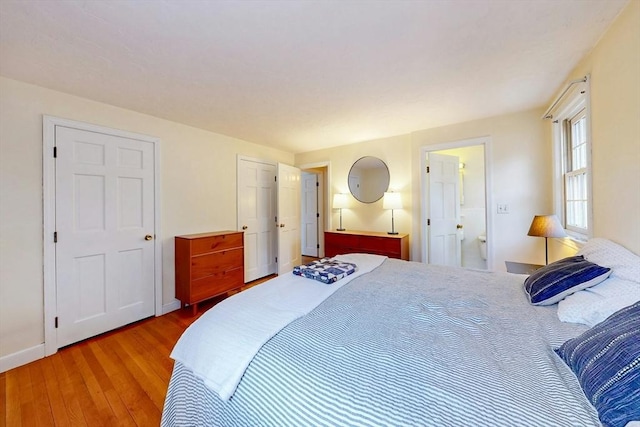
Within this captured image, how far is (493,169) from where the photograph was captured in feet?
9.16

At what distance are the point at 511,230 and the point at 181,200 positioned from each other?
3.90 m

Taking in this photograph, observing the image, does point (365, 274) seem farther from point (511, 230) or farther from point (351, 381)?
point (511, 230)

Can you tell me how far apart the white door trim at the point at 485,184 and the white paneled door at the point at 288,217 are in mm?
2080

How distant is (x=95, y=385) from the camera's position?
166cm

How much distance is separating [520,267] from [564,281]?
1.50 m

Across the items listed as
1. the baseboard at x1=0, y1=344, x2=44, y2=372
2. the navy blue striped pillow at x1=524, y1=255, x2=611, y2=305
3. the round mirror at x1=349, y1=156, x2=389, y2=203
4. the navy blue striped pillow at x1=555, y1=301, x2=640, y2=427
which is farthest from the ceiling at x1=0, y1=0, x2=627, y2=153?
the baseboard at x1=0, y1=344, x2=44, y2=372

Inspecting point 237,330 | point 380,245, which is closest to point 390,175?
point 380,245

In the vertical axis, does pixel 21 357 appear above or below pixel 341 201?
below

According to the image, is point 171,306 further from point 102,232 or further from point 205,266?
point 102,232

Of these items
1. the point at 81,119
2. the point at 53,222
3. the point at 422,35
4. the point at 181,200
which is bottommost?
the point at 53,222

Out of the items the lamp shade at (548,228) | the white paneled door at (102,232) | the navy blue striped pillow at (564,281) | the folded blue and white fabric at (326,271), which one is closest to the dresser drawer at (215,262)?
the white paneled door at (102,232)

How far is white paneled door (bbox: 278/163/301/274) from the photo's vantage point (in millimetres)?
3938

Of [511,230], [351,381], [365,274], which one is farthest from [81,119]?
[511,230]

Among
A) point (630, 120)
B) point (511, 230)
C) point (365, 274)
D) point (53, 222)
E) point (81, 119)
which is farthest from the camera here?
point (511, 230)
